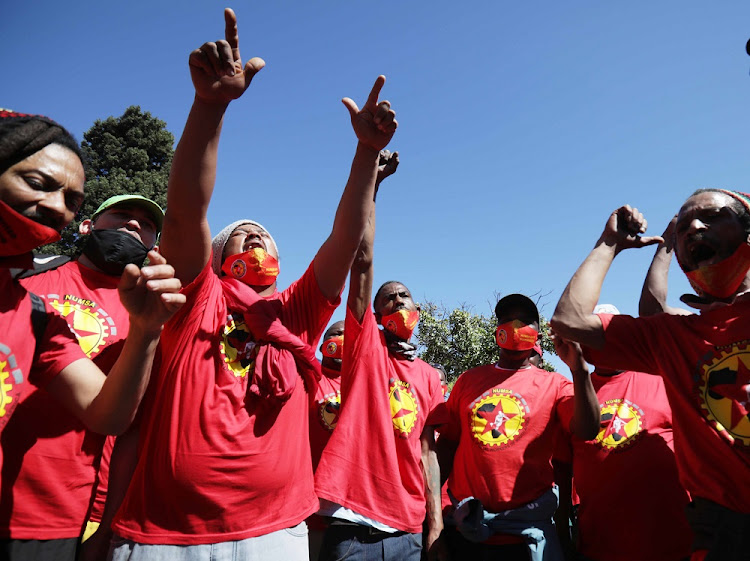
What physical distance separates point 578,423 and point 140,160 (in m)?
19.8

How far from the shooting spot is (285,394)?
239 centimetres

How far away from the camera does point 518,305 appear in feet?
14.9

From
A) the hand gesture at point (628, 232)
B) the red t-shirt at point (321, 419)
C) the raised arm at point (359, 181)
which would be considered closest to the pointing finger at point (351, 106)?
the raised arm at point (359, 181)

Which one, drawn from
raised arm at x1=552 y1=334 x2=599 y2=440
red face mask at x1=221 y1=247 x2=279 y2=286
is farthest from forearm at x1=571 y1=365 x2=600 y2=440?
red face mask at x1=221 y1=247 x2=279 y2=286

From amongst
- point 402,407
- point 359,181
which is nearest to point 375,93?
point 359,181

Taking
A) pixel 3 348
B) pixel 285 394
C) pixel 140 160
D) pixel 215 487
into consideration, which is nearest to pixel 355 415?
pixel 285 394

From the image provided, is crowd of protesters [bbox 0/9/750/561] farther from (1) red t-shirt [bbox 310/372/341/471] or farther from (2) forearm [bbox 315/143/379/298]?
(1) red t-shirt [bbox 310/372/341/471]

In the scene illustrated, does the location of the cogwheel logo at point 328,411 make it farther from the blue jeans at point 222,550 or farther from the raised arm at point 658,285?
the raised arm at point 658,285

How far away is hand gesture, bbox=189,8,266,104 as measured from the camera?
6.39 feet

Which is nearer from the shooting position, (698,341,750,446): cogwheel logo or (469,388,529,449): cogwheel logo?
(698,341,750,446): cogwheel logo

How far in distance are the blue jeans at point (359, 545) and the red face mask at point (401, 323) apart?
5.18 feet

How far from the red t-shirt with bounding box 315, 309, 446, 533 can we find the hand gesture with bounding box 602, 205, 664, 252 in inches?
60.6

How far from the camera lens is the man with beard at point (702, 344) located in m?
2.27

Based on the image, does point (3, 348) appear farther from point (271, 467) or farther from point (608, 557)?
point (608, 557)
